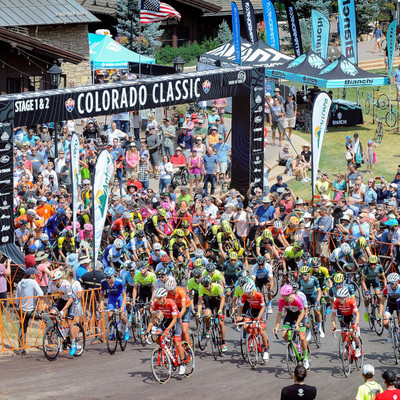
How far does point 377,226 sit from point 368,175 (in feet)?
33.1

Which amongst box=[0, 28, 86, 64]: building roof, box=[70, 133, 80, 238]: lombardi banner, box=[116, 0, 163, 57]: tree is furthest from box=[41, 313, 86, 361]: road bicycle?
box=[116, 0, 163, 57]: tree

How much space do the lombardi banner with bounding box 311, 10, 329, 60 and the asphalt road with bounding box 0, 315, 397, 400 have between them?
22.9 m

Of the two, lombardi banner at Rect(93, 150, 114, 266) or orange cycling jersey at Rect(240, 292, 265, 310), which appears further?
lombardi banner at Rect(93, 150, 114, 266)

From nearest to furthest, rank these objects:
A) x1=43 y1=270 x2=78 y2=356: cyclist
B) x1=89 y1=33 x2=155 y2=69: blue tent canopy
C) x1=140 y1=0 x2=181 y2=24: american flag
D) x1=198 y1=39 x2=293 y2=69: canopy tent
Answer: x1=43 y1=270 x2=78 y2=356: cyclist < x1=140 y1=0 x2=181 y2=24: american flag < x1=198 y1=39 x2=293 y2=69: canopy tent < x1=89 y1=33 x2=155 y2=69: blue tent canopy

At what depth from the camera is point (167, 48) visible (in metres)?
54.3

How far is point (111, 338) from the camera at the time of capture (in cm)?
1831

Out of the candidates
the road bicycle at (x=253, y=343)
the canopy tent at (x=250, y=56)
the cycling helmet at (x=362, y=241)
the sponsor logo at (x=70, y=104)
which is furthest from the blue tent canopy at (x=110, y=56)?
the road bicycle at (x=253, y=343)

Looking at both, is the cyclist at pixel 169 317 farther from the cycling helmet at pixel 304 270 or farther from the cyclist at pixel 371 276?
the cyclist at pixel 371 276

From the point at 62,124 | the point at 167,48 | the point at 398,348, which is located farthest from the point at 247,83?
the point at 167,48

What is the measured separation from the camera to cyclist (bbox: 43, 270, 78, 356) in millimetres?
17892

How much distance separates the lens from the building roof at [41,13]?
4122 cm

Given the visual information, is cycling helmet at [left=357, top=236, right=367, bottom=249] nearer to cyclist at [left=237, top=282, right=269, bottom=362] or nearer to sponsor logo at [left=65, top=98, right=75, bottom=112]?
cyclist at [left=237, top=282, right=269, bottom=362]

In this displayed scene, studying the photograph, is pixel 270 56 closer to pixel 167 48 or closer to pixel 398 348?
pixel 167 48

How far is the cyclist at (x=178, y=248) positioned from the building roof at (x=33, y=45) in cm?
1754
